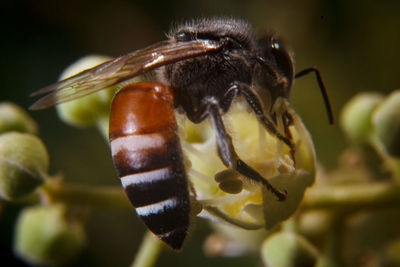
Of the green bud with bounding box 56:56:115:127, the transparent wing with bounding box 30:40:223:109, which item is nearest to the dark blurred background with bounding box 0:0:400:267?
the green bud with bounding box 56:56:115:127

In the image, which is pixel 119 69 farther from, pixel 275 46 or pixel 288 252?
pixel 288 252

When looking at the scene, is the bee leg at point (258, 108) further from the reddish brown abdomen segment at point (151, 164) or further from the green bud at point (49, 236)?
the green bud at point (49, 236)

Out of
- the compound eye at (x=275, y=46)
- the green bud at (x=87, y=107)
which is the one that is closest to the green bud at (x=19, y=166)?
the green bud at (x=87, y=107)

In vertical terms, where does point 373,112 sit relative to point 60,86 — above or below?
below

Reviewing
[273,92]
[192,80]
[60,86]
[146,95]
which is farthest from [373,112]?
[60,86]

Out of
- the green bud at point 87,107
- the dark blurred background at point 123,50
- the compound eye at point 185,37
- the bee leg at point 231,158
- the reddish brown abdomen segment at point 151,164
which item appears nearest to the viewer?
the reddish brown abdomen segment at point 151,164

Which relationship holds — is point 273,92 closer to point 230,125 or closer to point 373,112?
point 230,125
